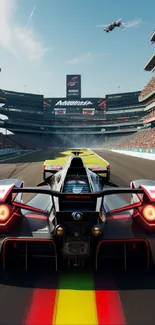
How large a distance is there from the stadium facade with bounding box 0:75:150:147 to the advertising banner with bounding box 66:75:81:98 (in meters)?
5.13

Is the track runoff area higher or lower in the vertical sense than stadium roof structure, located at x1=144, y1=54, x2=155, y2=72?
lower

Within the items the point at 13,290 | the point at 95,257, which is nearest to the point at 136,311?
the point at 95,257

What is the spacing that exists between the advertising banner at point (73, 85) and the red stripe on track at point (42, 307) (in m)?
117

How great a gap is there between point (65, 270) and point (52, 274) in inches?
7.1

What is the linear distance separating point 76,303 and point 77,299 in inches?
2.7

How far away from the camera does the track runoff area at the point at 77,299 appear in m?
2.27

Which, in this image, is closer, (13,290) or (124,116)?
(13,290)

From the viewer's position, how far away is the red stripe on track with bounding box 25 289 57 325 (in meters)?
2.25

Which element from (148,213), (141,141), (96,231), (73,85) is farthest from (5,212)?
(73,85)

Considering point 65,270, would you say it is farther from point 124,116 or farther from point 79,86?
point 79,86

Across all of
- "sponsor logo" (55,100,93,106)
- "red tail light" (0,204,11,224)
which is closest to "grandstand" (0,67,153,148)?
"sponsor logo" (55,100,93,106)

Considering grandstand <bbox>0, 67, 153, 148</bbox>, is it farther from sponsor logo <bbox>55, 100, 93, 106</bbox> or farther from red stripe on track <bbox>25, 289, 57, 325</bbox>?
red stripe on track <bbox>25, 289, 57, 325</bbox>

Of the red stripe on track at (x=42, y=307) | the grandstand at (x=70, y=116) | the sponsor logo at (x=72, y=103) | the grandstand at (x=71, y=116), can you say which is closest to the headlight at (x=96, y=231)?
the red stripe on track at (x=42, y=307)

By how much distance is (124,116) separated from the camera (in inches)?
4220
